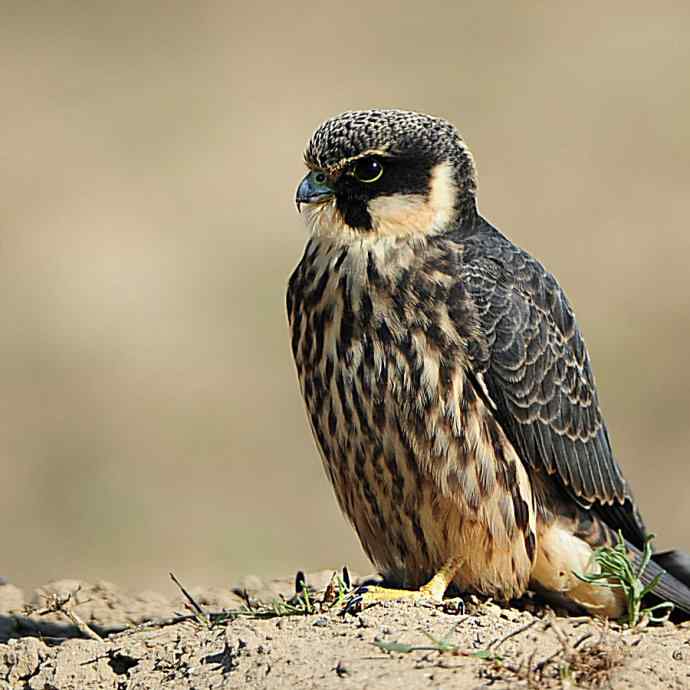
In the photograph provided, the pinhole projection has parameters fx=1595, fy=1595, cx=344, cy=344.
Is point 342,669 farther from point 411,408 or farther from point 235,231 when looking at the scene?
point 235,231

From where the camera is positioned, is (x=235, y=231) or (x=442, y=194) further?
(x=235, y=231)

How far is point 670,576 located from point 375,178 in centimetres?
195

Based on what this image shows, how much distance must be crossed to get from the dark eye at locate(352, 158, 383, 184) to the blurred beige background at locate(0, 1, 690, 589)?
11.5ft

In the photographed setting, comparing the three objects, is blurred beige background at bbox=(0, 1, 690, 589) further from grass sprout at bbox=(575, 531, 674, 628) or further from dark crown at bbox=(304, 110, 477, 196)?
dark crown at bbox=(304, 110, 477, 196)

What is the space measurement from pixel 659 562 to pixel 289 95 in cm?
1163

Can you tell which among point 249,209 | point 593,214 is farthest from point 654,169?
point 249,209

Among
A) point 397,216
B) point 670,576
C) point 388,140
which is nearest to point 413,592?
point 670,576

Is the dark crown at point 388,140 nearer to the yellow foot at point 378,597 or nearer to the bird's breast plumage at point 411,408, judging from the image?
the bird's breast plumage at point 411,408

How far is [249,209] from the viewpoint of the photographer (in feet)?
49.7

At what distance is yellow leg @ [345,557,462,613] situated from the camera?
5.45 meters

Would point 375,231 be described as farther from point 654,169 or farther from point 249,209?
point 654,169

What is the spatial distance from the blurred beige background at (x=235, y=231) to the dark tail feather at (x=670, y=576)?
10.2 ft

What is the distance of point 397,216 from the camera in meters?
5.99

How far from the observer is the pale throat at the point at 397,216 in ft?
19.6
